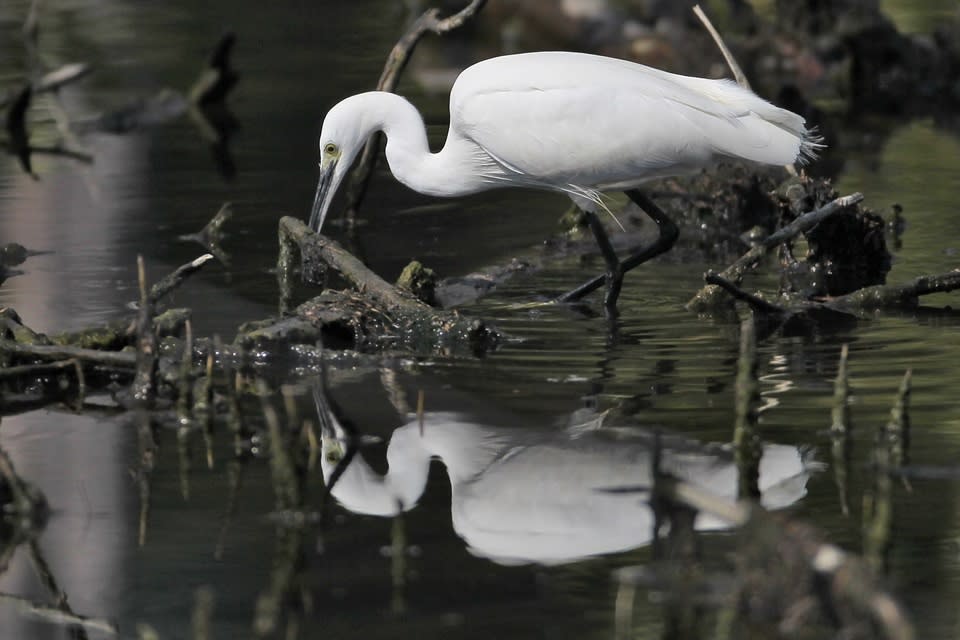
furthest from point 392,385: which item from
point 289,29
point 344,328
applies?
point 289,29

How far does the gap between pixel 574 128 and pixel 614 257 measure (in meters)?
0.80

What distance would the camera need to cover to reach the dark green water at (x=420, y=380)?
4.60m

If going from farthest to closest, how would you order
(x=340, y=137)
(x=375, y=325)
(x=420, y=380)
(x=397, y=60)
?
1. (x=397, y=60)
2. (x=340, y=137)
3. (x=375, y=325)
4. (x=420, y=380)

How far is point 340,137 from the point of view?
8.09m

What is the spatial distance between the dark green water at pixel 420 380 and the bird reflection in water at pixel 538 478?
0.08 meters

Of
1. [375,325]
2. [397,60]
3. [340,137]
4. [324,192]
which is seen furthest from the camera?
[397,60]

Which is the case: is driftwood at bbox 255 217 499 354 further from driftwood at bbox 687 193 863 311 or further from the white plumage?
driftwood at bbox 687 193 863 311

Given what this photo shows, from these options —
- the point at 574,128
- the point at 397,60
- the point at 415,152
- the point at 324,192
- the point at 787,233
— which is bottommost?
the point at 787,233

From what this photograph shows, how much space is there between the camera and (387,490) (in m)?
5.46

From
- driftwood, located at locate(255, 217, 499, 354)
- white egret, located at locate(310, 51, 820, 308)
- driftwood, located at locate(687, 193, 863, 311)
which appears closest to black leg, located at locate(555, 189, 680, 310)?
white egret, located at locate(310, 51, 820, 308)

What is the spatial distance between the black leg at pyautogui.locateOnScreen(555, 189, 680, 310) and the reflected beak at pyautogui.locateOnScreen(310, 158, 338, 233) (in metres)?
1.32

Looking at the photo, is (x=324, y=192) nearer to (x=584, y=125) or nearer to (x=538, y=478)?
(x=584, y=125)

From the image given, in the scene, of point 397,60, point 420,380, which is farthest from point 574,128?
point 397,60

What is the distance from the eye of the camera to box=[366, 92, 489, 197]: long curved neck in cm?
814
